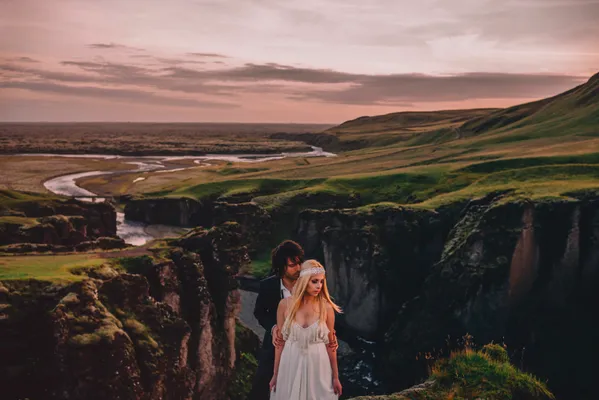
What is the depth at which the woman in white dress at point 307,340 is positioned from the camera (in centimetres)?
1253

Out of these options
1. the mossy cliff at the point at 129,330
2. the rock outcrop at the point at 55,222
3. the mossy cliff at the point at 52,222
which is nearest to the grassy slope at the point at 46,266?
the mossy cliff at the point at 129,330

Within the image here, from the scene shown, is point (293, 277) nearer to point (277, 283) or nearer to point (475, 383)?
point (277, 283)

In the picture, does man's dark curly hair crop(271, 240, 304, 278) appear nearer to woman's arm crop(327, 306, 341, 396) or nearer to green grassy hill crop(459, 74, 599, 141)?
woman's arm crop(327, 306, 341, 396)

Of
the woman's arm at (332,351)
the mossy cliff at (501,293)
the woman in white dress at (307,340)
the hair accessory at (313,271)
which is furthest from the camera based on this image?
the mossy cliff at (501,293)

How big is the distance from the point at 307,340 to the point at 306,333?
7.1 inches

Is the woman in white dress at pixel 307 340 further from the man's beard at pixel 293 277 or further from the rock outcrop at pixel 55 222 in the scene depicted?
the rock outcrop at pixel 55 222

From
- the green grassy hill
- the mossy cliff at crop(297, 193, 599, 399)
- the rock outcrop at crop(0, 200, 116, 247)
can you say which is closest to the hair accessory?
the mossy cliff at crop(297, 193, 599, 399)

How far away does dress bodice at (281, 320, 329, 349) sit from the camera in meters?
12.6

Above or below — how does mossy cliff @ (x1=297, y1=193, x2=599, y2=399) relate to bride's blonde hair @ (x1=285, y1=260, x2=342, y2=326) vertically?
below

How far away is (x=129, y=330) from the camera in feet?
105

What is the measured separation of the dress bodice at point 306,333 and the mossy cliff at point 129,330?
1935 cm

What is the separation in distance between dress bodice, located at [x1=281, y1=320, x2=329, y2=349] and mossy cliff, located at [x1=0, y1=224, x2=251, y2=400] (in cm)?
1935

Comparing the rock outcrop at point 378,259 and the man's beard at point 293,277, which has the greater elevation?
the man's beard at point 293,277

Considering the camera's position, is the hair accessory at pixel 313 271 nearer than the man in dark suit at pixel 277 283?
Yes
